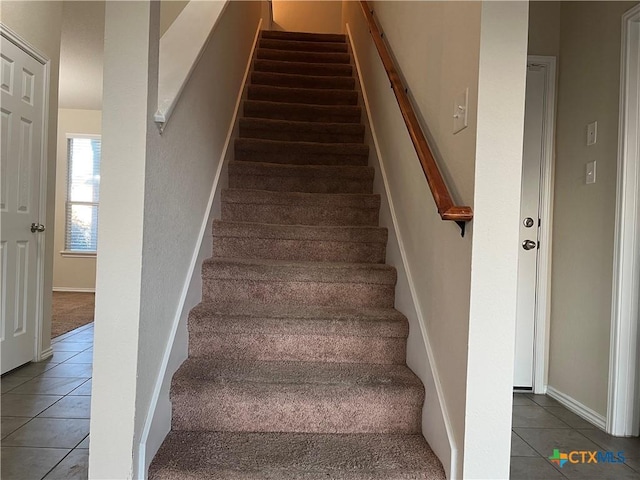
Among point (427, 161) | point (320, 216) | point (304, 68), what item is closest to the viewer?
point (427, 161)

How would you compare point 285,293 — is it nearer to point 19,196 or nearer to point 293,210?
point 293,210

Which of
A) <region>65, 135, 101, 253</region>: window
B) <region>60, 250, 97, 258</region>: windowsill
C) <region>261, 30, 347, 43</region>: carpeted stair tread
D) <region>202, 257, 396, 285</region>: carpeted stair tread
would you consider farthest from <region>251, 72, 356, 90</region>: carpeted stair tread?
<region>60, 250, 97, 258</region>: windowsill

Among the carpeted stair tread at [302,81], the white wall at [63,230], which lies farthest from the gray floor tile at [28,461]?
the white wall at [63,230]

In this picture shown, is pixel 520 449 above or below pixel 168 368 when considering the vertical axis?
below

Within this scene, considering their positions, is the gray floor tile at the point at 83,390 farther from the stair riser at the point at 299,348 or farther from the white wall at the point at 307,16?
the white wall at the point at 307,16

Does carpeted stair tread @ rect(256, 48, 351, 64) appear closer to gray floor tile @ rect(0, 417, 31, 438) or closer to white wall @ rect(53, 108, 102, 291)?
white wall @ rect(53, 108, 102, 291)

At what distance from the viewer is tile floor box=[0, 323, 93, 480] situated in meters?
1.54

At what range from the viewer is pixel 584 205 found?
235 cm

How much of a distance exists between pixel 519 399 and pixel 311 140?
85.6 inches

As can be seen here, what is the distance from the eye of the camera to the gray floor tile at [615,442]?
A: 1.89m

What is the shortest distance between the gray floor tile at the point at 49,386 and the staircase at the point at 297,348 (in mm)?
1088

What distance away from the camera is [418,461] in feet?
4.57

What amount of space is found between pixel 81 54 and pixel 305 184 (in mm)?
3370

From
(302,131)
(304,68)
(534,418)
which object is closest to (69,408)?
(302,131)
